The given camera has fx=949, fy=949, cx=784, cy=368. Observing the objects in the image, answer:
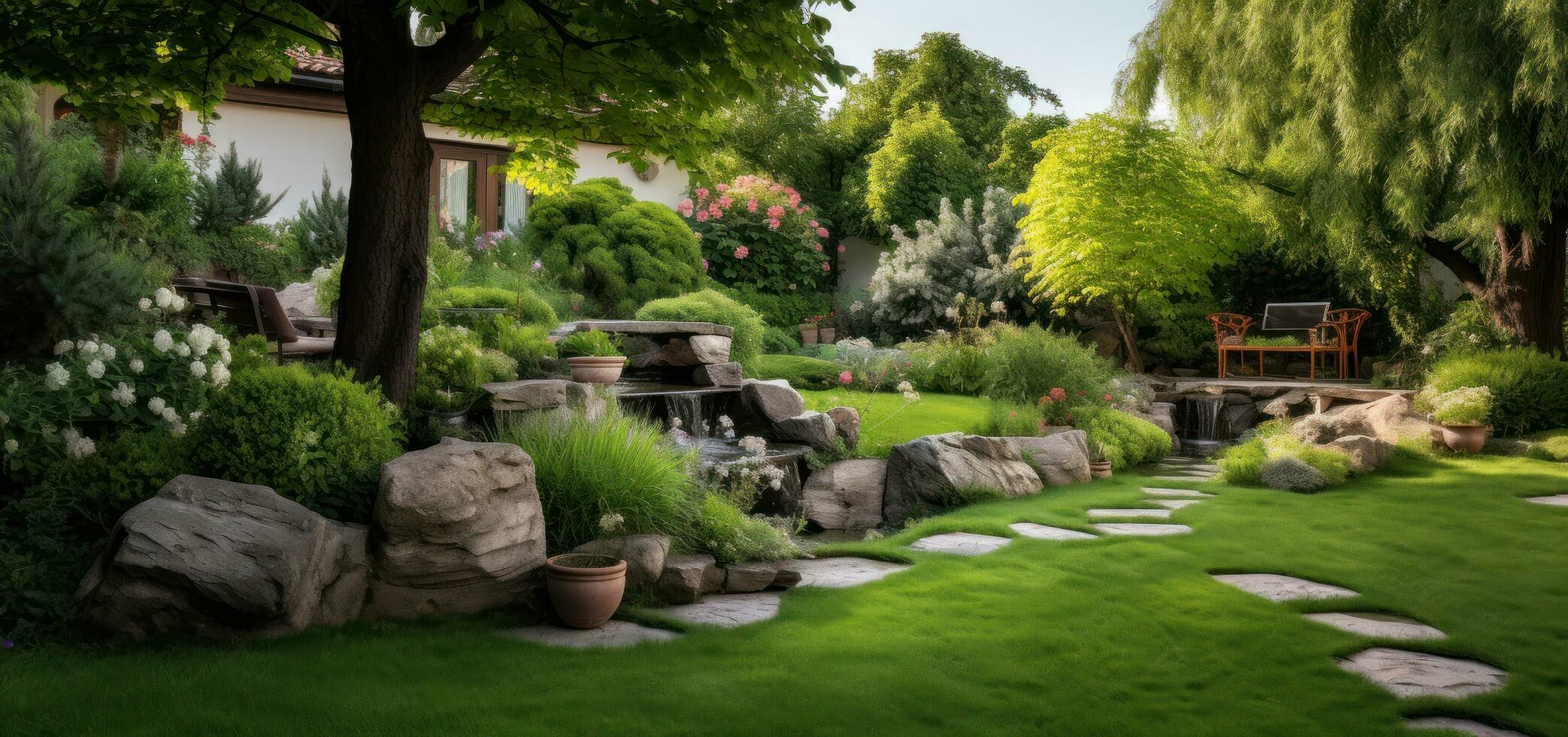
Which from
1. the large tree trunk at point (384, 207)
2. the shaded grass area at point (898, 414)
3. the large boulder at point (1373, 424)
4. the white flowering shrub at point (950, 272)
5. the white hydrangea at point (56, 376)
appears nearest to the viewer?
the white hydrangea at point (56, 376)

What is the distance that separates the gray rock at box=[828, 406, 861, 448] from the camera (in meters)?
8.43

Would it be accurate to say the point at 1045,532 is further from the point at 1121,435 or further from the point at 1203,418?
the point at 1203,418

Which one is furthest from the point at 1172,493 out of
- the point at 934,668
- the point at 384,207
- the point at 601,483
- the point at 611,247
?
the point at 611,247

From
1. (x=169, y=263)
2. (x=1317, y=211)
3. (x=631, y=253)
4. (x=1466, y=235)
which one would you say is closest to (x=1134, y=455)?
(x=1317, y=211)

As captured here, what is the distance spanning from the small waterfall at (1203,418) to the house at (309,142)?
8.66 metres

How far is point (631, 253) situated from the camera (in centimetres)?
1303

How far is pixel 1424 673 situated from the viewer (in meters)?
3.56

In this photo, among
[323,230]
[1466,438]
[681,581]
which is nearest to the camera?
[681,581]

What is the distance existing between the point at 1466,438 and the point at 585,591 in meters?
9.06

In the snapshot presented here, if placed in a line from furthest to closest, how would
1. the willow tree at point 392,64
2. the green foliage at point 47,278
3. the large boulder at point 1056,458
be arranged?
the large boulder at point 1056,458 < the green foliage at point 47,278 < the willow tree at point 392,64

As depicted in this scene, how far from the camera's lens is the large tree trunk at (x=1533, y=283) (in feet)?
34.7

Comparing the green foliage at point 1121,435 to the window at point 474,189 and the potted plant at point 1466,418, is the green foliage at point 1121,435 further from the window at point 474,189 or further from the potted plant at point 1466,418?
the window at point 474,189

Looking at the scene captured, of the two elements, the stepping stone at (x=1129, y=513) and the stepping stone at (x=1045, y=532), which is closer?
the stepping stone at (x=1045, y=532)

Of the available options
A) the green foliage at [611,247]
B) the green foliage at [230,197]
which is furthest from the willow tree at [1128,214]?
the green foliage at [230,197]
